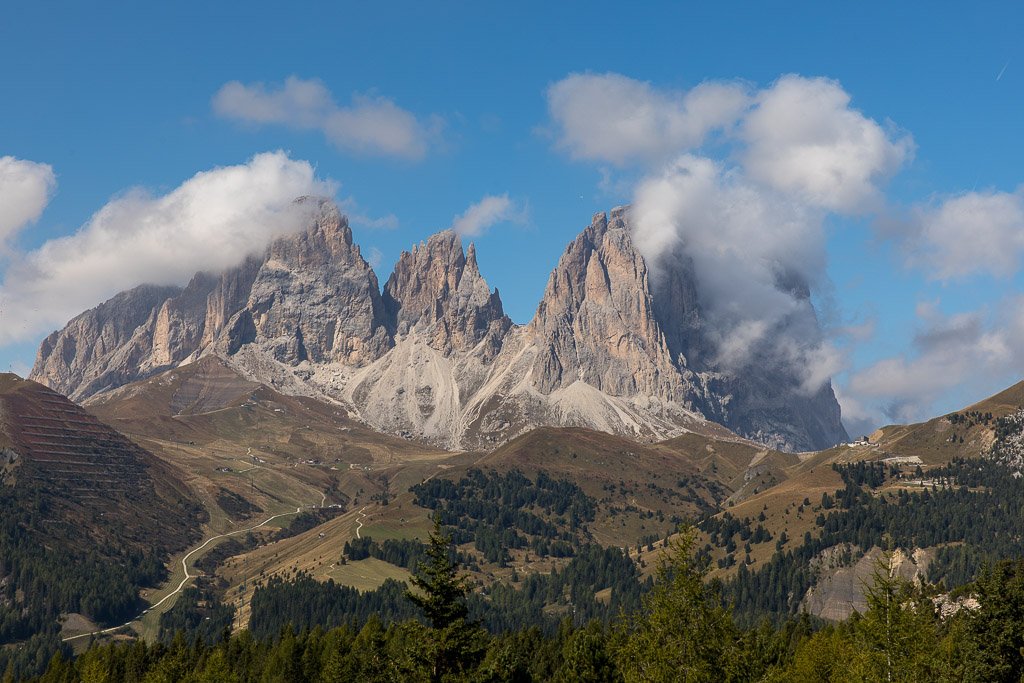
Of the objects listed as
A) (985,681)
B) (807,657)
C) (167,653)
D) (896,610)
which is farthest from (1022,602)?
(167,653)

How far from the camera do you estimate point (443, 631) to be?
52.4 metres

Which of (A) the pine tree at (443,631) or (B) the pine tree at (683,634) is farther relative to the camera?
(A) the pine tree at (443,631)

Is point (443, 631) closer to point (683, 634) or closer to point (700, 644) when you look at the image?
point (683, 634)

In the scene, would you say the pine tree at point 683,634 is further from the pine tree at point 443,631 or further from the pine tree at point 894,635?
the pine tree at point 894,635

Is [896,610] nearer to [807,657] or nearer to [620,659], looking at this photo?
[620,659]

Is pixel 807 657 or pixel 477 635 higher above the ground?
pixel 477 635

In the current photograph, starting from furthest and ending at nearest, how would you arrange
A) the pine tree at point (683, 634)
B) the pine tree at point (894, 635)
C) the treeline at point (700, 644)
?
the pine tree at point (894, 635) → the treeline at point (700, 644) → the pine tree at point (683, 634)

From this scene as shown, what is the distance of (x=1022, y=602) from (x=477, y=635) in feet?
175

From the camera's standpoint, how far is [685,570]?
5428cm

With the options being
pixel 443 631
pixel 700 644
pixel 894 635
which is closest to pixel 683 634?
pixel 700 644

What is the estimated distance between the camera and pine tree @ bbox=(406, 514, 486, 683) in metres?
52.4

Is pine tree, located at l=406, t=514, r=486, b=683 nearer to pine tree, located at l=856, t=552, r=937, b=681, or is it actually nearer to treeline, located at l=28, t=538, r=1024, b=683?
treeline, located at l=28, t=538, r=1024, b=683

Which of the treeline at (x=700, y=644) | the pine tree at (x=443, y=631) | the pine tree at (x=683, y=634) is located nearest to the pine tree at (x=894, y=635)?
the treeline at (x=700, y=644)

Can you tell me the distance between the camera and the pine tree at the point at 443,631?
5241cm
